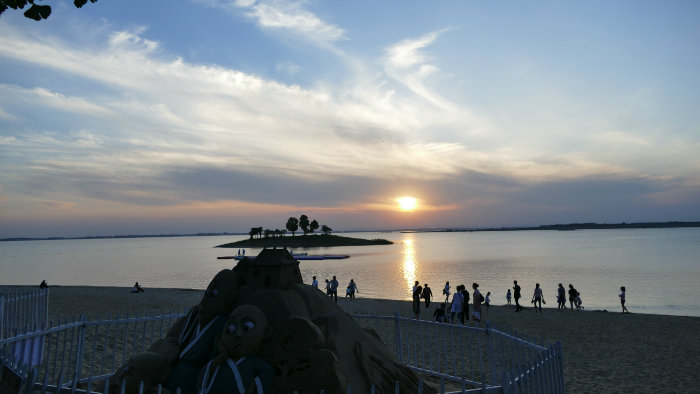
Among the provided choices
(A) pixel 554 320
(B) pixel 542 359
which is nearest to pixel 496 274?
(A) pixel 554 320

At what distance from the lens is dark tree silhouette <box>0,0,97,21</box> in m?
4.07

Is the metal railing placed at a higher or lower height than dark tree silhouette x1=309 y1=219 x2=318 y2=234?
lower

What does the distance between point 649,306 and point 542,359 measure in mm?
30610

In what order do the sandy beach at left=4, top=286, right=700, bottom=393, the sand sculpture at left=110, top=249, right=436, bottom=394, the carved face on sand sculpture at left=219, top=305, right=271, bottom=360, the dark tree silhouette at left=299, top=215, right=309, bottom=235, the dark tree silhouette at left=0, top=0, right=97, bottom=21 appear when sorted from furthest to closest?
1. the dark tree silhouette at left=299, top=215, right=309, bottom=235
2. the sandy beach at left=4, top=286, right=700, bottom=393
3. the carved face on sand sculpture at left=219, top=305, right=271, bottom=360
4. the sand sculpture at left=110, top=249, right=436, bottom=394
5. the dark tree silhouette at left=0, top=0, right=97, bottom=21

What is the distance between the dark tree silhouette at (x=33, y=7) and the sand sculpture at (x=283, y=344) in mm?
4087

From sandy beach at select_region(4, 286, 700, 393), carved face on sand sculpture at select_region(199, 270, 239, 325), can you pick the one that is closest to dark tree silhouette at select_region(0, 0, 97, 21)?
carved face on sand sculpture at select_region(199, 270, 239, 325)

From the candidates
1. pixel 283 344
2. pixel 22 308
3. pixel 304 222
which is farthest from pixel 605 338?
pixel 304 222

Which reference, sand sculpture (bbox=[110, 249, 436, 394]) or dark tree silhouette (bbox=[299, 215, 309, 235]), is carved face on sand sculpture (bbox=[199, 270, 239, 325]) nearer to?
sand sculpture (bbox=[110, 249, 436, 394])

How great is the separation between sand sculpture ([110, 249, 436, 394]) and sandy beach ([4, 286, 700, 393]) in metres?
3.84

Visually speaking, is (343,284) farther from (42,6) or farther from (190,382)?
(42,6)

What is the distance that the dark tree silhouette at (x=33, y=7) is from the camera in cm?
407

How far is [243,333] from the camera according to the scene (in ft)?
18.5

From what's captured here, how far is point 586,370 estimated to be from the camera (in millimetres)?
11211

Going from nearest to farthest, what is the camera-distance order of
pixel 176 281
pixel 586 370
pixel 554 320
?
pixel 586 370 < pixel 554 320 < pixel 176 281
